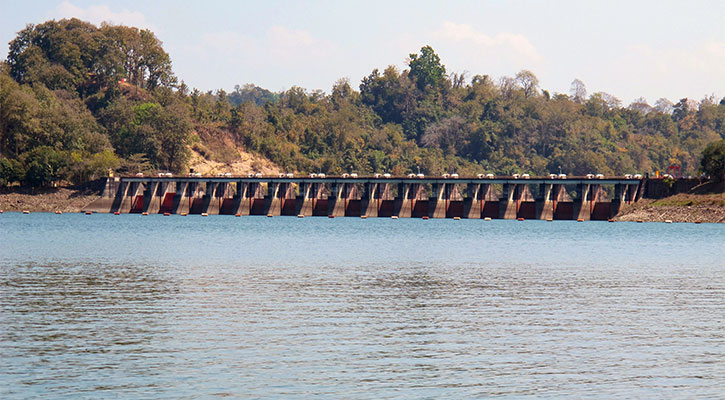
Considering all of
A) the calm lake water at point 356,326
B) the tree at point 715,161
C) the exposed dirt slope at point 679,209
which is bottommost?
the calm lake water at point 356,326

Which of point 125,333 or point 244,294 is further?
point 244,294

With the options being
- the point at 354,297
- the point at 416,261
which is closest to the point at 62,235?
the point at 416,261

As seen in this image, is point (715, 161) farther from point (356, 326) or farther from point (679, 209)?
point (356, 326)

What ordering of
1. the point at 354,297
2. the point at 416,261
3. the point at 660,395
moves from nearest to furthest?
1. the point at 660,395
2. the point at 354,297
3. the point at 416,261

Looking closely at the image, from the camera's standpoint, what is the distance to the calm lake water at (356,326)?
29.8 meters

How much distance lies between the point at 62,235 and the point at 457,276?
6391 cm

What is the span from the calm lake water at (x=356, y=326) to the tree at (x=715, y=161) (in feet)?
299

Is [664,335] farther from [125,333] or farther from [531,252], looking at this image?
[531,252]

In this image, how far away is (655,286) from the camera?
58.7 m

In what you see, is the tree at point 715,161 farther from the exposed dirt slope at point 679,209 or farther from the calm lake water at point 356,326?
the calm lake water at point 356,326

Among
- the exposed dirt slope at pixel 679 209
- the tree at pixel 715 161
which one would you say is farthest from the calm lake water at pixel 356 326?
the tree at pixel 715 161

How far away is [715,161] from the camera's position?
16775cm

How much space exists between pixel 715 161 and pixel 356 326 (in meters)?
140

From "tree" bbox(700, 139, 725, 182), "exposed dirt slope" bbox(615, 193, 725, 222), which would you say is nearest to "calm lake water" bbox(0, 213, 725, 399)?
"exposed dirt slope" bbox(615, 193, 725, 222)
